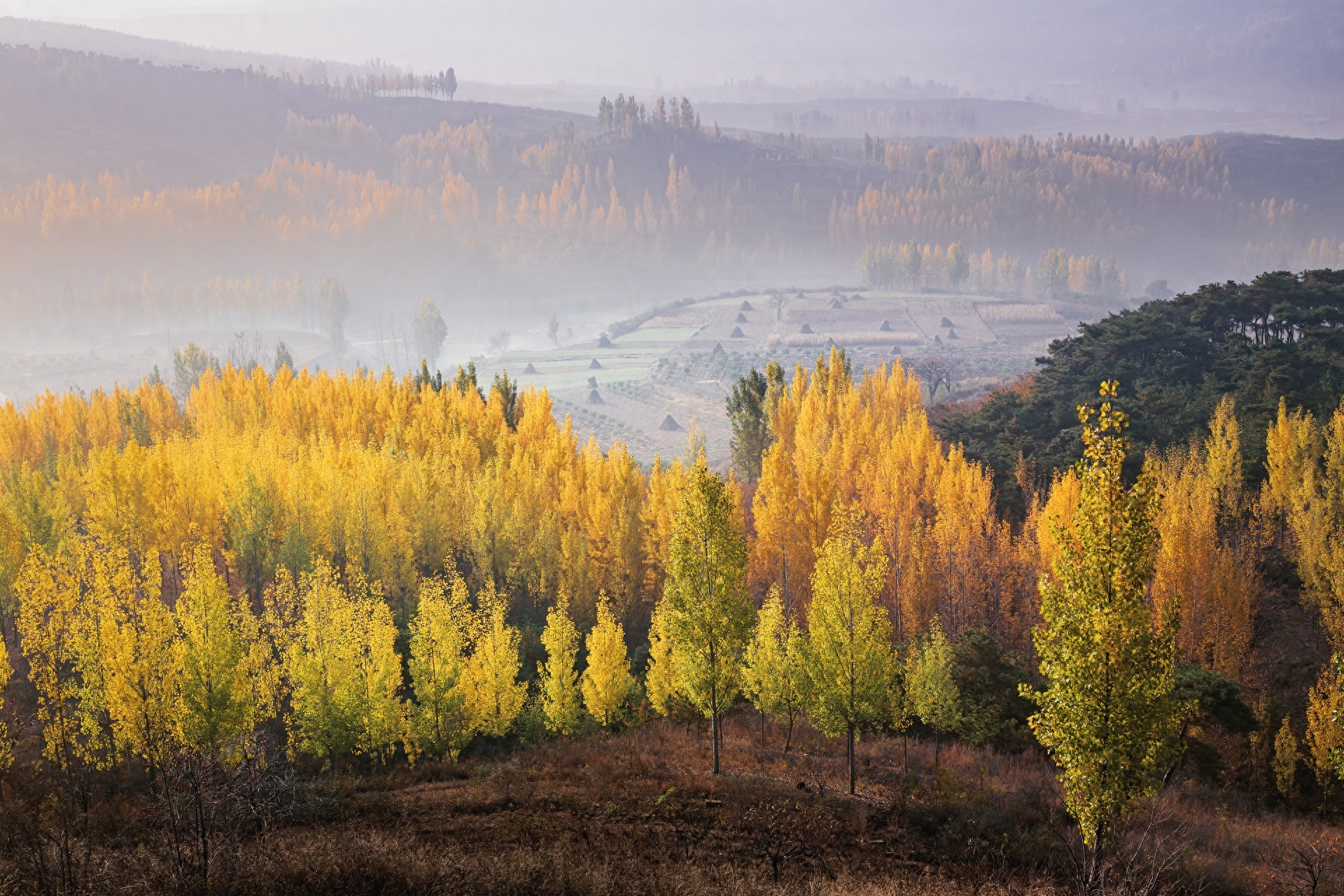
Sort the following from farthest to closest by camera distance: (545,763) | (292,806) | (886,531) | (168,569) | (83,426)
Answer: (83,426) < (886,531) < (168,569) < (545,763) < (292,806)

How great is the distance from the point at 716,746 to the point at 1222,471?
5236cm

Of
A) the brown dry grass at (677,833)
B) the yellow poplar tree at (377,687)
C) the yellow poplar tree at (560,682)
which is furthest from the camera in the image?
the yellow poplar tree at (560,682)

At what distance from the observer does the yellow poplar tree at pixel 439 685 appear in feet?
126

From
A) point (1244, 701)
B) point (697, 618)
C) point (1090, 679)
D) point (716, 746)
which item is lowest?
point (1244, 701)

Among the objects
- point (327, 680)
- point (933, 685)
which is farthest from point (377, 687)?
point (933, 685)

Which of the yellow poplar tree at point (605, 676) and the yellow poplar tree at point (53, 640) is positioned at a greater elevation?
the yellow poplar tree at point (53, 640)

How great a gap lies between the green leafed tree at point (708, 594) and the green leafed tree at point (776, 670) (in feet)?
7.47

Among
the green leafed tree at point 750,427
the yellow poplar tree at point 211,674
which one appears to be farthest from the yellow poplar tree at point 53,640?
the green leafed tree at point 750,427

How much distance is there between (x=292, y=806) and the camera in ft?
82.4

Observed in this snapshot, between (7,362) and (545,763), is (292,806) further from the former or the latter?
(7,362)

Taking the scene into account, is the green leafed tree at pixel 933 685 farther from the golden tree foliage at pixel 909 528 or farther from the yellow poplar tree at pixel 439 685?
→ the yellow poplar tree at pixel 439 685

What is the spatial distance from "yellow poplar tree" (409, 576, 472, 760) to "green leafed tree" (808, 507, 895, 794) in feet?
59.8

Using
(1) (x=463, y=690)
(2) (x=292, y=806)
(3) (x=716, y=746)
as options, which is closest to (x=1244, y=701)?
(3) (x=716, y=746)

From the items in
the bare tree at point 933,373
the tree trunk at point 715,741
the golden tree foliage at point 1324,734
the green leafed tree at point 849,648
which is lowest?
the golden tree foliage at point 1324,734
